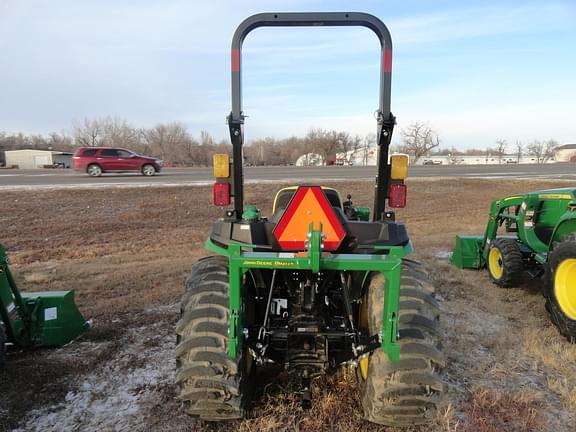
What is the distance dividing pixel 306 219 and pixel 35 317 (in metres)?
3.12

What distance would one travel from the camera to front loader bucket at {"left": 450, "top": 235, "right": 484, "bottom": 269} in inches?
290

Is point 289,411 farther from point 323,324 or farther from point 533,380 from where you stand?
point 533,380

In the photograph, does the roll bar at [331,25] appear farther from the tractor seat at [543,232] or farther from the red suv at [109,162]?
Answer: the red suv at [109,162]

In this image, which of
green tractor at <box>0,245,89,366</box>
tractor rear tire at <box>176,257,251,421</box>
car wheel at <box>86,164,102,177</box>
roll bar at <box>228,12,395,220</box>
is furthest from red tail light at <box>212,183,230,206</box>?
car wheel at <box>86,164,102,177</box>

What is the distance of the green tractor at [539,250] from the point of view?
472cm

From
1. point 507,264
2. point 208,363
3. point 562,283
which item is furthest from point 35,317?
point 507,264

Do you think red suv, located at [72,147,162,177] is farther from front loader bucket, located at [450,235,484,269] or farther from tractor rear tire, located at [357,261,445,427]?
tractor rear tire, located at [357,261,445,427]

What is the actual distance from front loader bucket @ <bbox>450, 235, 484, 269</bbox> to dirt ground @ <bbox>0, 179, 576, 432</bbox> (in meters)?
0.19

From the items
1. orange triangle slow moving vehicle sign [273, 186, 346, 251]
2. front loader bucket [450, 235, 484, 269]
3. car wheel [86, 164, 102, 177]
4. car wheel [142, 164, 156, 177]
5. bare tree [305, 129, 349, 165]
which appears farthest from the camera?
car wheel [142, 164, 156, 177]

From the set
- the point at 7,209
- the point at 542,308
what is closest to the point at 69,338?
the point at 542,308

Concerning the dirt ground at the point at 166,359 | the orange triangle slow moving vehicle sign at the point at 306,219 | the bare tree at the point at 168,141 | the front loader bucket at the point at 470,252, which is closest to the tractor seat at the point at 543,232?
the dirt ground at the point at 166,359

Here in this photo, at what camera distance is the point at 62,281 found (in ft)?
20.8

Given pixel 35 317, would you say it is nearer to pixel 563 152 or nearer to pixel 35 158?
pixel 35 158

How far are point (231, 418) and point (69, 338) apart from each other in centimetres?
247
